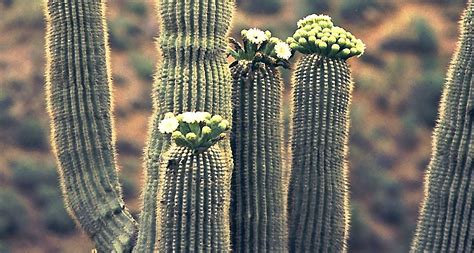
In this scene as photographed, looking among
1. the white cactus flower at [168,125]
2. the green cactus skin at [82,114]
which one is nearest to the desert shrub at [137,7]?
the green cactus skin at [82,114]

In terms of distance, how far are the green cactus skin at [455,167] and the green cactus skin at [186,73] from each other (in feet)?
4.73

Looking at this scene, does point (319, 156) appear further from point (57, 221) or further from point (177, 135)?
point (57, 221)

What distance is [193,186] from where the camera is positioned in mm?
5250

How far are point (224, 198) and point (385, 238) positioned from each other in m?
11.4

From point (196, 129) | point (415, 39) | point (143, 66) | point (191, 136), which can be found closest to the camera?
point (191, 136)

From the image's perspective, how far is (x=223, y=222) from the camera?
547 cm

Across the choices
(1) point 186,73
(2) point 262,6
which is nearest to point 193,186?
(1) point 186,73

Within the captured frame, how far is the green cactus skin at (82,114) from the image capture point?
6625 millimetres

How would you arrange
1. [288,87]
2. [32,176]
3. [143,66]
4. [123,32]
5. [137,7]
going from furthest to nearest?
[137,7] < [123,32] < [143,66] < [288,87] < [32,176]

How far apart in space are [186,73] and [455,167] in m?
1.89

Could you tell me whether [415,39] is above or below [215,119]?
above

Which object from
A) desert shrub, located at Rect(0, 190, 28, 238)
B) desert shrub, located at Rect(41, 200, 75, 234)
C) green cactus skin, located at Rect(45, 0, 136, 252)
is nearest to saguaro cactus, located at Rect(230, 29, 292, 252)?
green cactus skin, located at Rect(45, 0, 136, 252)

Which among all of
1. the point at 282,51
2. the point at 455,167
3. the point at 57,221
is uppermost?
the point at 282,51

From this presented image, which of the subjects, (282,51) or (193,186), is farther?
(282,51)
